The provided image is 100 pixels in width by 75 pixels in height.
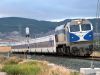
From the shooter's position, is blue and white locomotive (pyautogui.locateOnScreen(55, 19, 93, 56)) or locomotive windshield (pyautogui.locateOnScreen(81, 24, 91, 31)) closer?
blue and white locomotive (pyautogui.locateOnScreen(55, 19, 93, 56))

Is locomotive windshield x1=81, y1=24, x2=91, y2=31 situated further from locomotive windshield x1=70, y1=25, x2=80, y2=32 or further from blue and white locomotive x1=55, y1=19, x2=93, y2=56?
locomotive windshield x1=70, y1=25, x2=80, y2=32

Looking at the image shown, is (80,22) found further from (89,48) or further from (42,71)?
(42,71)

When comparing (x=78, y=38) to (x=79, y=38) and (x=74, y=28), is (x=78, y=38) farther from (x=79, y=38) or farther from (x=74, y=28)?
(x=74, y=28)

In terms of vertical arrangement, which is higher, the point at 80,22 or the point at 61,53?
the point at 80,22

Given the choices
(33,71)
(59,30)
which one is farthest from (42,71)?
(59,30)

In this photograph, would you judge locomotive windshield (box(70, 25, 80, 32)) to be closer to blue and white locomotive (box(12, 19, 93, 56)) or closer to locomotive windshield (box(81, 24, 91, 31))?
blue and white locomotive (box(12, 19, 93, 56))

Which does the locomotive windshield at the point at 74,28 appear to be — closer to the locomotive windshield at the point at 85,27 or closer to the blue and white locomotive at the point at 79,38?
the blue and white locomotive at the point at 79,38

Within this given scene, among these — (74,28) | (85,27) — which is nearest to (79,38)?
(74,28)

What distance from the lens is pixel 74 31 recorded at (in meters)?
44.2

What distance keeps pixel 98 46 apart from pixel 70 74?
43.9 meters

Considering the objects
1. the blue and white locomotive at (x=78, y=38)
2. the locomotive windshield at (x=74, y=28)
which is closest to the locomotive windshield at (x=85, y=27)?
the blue and white locomotive at (x=78, y=38)

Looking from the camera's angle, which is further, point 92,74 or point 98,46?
point 98,46

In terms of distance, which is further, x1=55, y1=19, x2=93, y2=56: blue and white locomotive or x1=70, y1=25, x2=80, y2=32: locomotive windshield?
x1=70, y1=25, x2=80, y2=32: locomotive windshield

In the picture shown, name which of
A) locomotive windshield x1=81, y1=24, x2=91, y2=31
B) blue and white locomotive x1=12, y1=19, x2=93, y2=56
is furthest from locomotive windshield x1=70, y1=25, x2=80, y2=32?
locomotive windshield x1=81, y1=24, x2=91, y2=31
